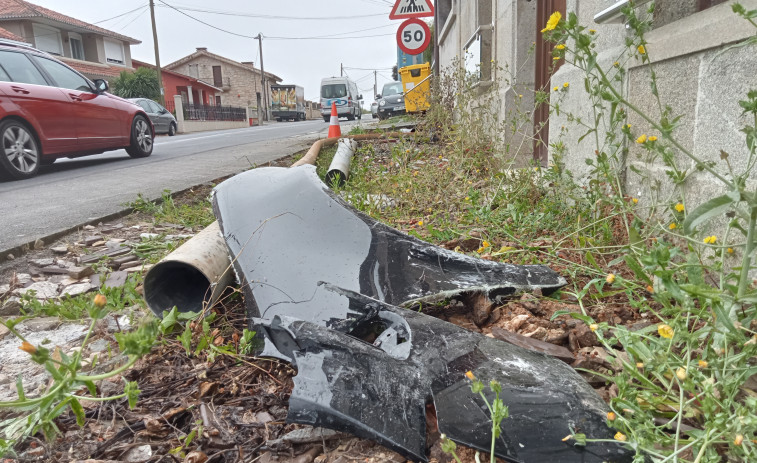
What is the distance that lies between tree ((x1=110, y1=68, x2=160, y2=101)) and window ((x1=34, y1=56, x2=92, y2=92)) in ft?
86.0

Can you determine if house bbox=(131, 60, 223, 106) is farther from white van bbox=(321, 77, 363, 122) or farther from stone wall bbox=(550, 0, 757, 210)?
stone wall bbox=(550, 0, 757, 210)

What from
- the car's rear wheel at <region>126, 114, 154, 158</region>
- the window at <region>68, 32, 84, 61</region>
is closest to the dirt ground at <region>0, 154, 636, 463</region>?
the car's rear wheel at <region>126, 114, 154, 158</region>

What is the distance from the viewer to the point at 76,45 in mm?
35312

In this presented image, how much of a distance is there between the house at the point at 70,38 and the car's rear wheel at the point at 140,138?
23.2m

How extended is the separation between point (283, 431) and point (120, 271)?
2044 mm

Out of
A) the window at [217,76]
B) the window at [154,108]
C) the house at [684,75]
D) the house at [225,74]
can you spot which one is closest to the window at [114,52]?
the house at [225,74]

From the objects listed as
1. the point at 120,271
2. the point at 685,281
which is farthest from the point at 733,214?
the point at 120,271

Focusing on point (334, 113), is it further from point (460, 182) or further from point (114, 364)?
point (114, 364)

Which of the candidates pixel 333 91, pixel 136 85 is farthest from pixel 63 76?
pixel 333 91

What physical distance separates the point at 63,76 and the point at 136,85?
26715 millimetres

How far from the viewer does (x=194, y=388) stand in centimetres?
166

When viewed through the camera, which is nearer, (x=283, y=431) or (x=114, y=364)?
(x=283, y=431)

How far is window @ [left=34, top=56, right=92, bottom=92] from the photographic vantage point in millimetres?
7504

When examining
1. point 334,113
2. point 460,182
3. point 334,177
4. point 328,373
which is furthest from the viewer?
point 334,113
